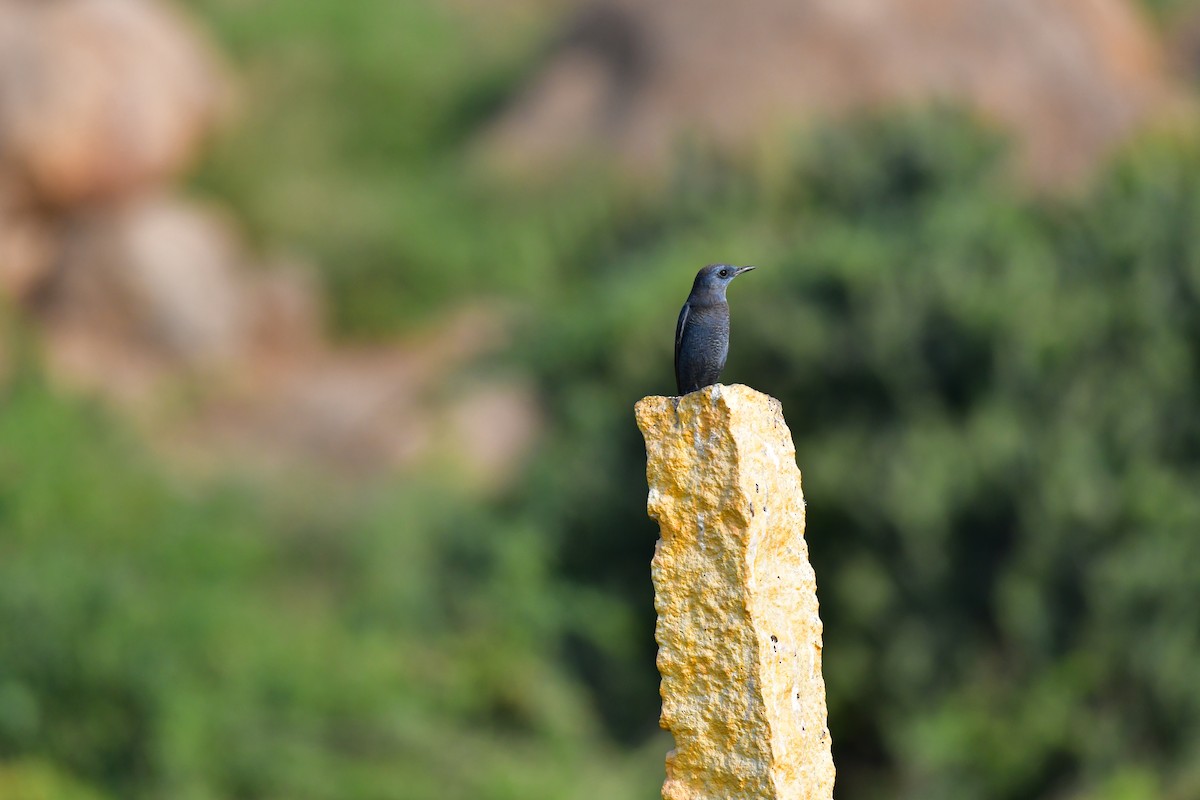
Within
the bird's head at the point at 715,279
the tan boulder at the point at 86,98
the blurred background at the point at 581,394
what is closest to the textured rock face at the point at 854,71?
the blurred background at the point at 581,394

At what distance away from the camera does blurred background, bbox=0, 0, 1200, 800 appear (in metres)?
12.7

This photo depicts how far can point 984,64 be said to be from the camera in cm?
2366

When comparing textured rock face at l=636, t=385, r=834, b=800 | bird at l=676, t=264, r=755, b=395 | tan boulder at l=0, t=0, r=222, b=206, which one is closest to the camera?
textured rock face at l=636, t=385, r=834, b=800

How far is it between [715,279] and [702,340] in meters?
0.19

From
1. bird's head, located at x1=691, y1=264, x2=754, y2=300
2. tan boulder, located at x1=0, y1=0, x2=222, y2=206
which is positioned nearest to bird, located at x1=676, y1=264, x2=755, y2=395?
bird's head, located at x1=691, y1=264, x2=754, y2=300

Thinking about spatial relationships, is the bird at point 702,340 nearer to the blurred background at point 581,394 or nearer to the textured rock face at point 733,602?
the textured rock face at point 733,602

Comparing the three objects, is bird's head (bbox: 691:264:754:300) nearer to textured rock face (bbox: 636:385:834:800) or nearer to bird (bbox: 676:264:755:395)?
bird (bbox: 676:264:755:395)

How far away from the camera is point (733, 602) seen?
3818 millimetres

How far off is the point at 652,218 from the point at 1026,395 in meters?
6.98

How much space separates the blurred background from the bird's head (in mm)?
7906

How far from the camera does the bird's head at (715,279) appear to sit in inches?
171

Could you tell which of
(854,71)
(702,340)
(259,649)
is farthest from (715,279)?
(854,71)

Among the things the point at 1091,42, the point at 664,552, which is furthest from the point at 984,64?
the point at 664,552

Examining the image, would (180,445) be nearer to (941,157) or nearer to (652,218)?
(652,218)
